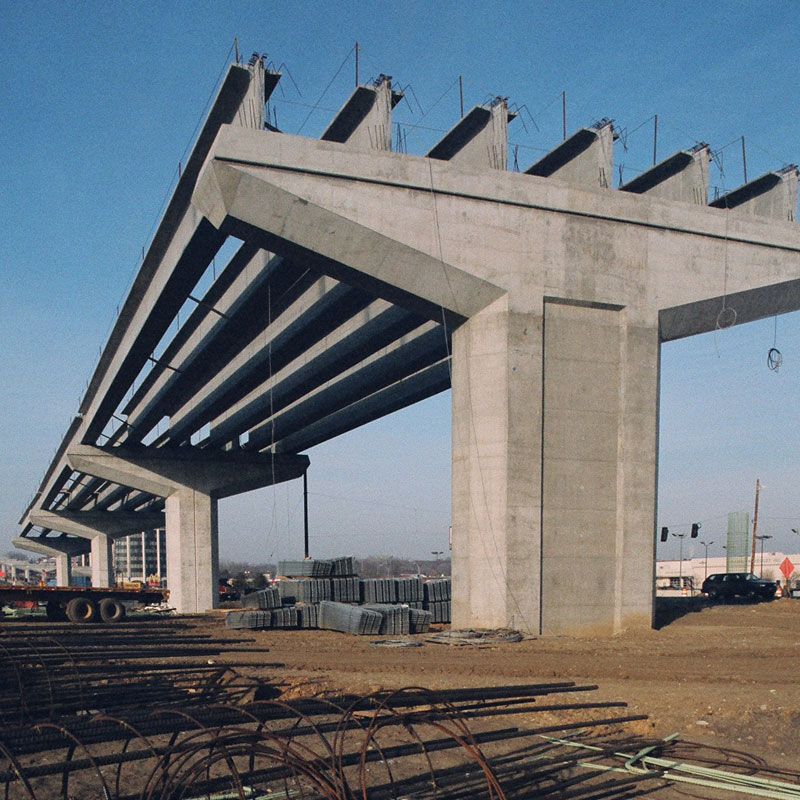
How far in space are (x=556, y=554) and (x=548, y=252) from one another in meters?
8.15

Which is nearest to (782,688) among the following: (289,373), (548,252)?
(548,252)

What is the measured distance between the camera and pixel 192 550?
47.3m

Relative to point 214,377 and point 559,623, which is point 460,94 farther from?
point 214,377

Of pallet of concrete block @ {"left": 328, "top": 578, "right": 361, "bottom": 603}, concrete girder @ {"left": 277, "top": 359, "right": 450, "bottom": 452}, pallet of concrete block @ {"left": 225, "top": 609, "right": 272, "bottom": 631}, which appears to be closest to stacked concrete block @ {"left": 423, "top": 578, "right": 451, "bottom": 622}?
pallet of concrete block @ {"left": 328, "top": 578, "right": 361, "bottom": 603}

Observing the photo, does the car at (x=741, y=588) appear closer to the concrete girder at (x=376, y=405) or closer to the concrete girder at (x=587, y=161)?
the concrete girder at (x=376, y=405)

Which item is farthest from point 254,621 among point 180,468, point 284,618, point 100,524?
point 100,524

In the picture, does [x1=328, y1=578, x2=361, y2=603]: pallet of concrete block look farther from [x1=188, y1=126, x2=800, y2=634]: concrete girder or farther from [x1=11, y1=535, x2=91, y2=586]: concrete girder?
[x1=11, y1=535, x2=91, y2=586]: concrete girder

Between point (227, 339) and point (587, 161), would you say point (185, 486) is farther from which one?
point (587, 161)

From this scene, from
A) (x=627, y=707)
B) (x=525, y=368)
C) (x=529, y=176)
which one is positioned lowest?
(x=627, y=707)

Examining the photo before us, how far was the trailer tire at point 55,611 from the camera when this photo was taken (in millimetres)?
32969

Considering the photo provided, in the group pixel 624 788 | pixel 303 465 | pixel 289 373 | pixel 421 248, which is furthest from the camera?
pixel 303 465

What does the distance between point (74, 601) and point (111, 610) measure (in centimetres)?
154

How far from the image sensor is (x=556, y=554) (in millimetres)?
21094

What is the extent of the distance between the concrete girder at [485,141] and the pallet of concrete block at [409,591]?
15166mm
